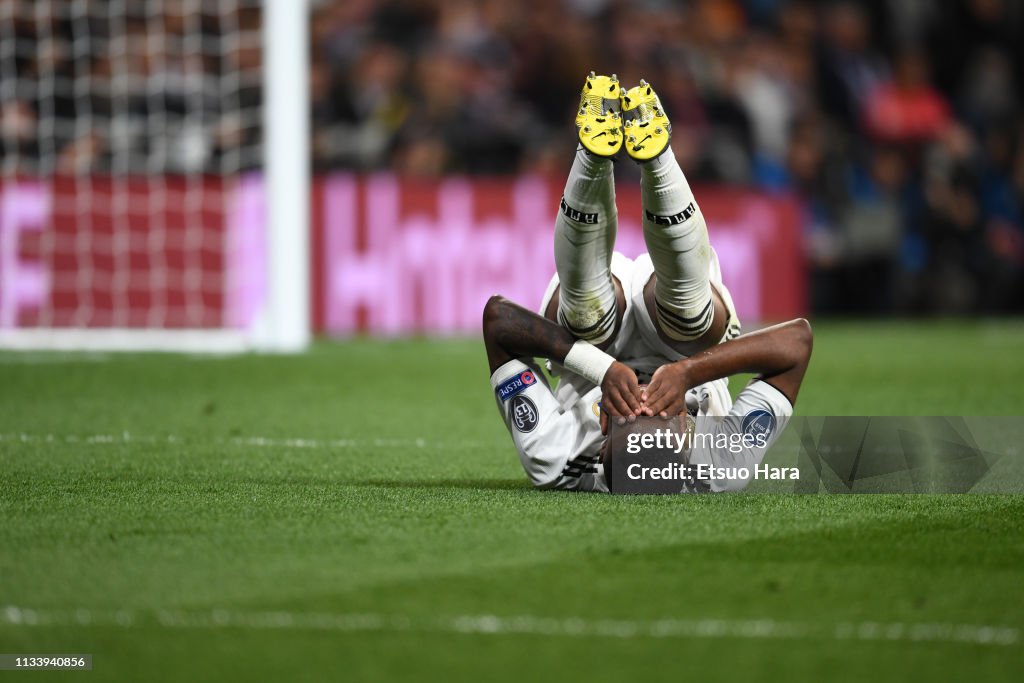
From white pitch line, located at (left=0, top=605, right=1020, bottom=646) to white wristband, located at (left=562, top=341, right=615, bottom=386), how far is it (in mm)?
1331

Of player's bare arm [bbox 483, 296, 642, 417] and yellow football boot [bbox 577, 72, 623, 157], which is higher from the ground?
yellow football boot [bbox 577, 72, 623, 157]

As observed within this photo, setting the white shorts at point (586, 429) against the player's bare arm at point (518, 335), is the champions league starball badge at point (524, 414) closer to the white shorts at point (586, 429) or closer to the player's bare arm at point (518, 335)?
the white shorts at point (586, 429)

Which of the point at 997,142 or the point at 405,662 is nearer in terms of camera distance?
the point at 405,662

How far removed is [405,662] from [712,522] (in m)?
1.33

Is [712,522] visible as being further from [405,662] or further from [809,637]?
[405,662]

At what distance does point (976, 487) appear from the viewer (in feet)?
14.0

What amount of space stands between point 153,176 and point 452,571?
7328 millimetres

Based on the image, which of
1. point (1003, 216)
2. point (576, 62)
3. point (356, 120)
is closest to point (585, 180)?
point (356, 120)

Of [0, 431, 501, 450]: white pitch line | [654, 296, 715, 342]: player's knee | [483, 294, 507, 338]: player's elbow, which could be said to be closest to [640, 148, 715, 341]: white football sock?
[654, 296, 715, 342]: player's knee

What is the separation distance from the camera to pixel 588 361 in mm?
4055

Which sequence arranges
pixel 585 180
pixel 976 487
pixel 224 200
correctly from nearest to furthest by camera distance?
1. pixel 585 180
2. pixel 976 487
3. pixel 224 200

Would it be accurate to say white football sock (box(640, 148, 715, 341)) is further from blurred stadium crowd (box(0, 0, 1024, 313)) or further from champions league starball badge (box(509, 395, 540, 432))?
blurred stadium crowd (box(0, 0, 1024, 313))

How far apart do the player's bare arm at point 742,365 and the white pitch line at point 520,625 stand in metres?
1.23

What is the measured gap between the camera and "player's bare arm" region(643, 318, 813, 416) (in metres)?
3.93
